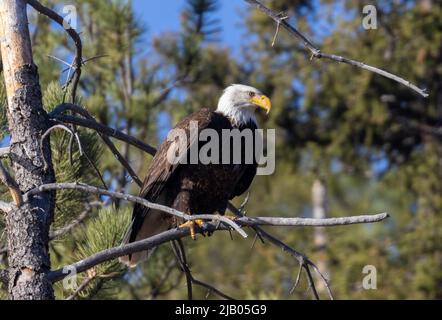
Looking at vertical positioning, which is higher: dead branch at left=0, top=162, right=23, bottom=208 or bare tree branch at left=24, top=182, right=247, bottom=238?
dead branch at left=0, top=162, right=23, bottom=208

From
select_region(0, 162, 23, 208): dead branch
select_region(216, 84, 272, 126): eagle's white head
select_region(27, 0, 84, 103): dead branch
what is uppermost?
select_region(216, 84, 272, 126): eagle's white head

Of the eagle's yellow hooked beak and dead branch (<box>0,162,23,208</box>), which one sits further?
the eagle's yellow hooked beak

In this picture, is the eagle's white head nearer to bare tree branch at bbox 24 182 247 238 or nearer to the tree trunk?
the tree trunk

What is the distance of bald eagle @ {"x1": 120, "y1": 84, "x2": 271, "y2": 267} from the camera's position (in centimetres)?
505

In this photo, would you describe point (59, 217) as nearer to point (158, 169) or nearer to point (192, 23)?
point (158, 169)

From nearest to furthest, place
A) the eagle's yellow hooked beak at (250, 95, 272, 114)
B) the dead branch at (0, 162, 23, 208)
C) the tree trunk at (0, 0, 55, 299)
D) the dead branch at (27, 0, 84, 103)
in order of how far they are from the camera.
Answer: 1. the dead branch at (0, 162, 23, 208)
2. the tree trunk at (0, 0, 55, 299)
3. the dead branch at (27, 0, 84, 103)
4. the eagle's yellow hooked beak at (250, 95, 272, 114)

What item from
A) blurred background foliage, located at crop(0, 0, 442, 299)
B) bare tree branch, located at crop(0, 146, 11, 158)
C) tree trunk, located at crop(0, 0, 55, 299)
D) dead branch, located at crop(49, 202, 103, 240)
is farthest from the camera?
blurred background foliage, located at crop(0, 0, 442, 299)

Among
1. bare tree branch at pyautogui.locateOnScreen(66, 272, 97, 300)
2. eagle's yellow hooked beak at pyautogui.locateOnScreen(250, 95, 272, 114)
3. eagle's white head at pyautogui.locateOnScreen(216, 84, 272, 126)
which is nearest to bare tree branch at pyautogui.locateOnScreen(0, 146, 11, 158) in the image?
bare tree branch at pyautogui.locateOnScreen(66, 272, 97, 300)

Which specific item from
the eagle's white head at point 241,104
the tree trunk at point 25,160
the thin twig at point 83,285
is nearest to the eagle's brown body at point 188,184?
the eagle's white head at point 241,104

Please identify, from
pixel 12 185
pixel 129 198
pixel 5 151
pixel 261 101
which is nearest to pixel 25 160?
pixel 5 151

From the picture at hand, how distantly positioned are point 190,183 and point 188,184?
0.6 inches

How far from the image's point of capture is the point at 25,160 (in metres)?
3.69

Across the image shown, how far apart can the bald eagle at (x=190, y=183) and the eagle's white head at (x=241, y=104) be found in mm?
30

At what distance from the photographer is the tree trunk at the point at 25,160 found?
3.47m
